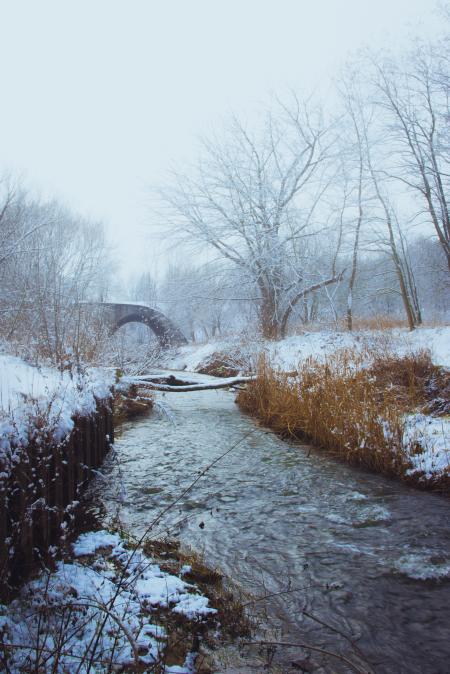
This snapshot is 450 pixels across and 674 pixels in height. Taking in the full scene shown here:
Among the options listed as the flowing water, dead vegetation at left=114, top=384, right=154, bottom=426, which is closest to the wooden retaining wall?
the flowing water

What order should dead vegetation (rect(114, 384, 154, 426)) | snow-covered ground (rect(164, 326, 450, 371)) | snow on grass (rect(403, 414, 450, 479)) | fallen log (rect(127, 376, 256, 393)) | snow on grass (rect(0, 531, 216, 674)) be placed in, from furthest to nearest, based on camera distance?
snow-covered ground (rect(164, 326, 450, 371)) < fallen log (rect(127, 376, 256, 393)) < dead vegetation (rect(114, 384, 154, 426)) < snow on grass (rect(403, 414, 450, 479)) < snow on grass (rect(0, 531, 216, 674))

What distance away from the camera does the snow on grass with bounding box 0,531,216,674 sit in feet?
6.31

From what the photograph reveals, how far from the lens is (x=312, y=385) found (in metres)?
7.74

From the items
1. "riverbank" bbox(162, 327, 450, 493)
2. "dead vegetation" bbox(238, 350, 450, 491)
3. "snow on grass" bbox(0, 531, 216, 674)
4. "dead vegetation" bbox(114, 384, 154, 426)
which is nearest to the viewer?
"snow on grass" bbox(0, 531, 216, 674)

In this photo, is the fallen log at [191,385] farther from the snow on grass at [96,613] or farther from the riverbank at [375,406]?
the snow on grass at [96,613]

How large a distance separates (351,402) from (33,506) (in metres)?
4.96

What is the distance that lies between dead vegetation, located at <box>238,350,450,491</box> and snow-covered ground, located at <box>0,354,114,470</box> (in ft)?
11.1

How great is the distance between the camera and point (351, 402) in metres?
6.37

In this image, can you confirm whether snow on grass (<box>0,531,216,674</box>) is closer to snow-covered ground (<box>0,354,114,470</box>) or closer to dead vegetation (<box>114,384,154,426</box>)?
snow-covered ground (<box>0,354,114,470</box>)

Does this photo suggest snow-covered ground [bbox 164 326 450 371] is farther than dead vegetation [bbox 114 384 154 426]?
Yes

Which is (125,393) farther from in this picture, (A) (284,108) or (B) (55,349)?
(A) (284,108)

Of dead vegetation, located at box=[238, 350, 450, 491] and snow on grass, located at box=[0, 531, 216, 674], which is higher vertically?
dead vegetation, located at box=[238, 350, 450, 491]

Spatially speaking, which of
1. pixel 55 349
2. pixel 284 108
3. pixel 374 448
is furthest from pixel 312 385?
pixel 284 108

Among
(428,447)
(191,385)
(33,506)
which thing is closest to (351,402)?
(428,447)
